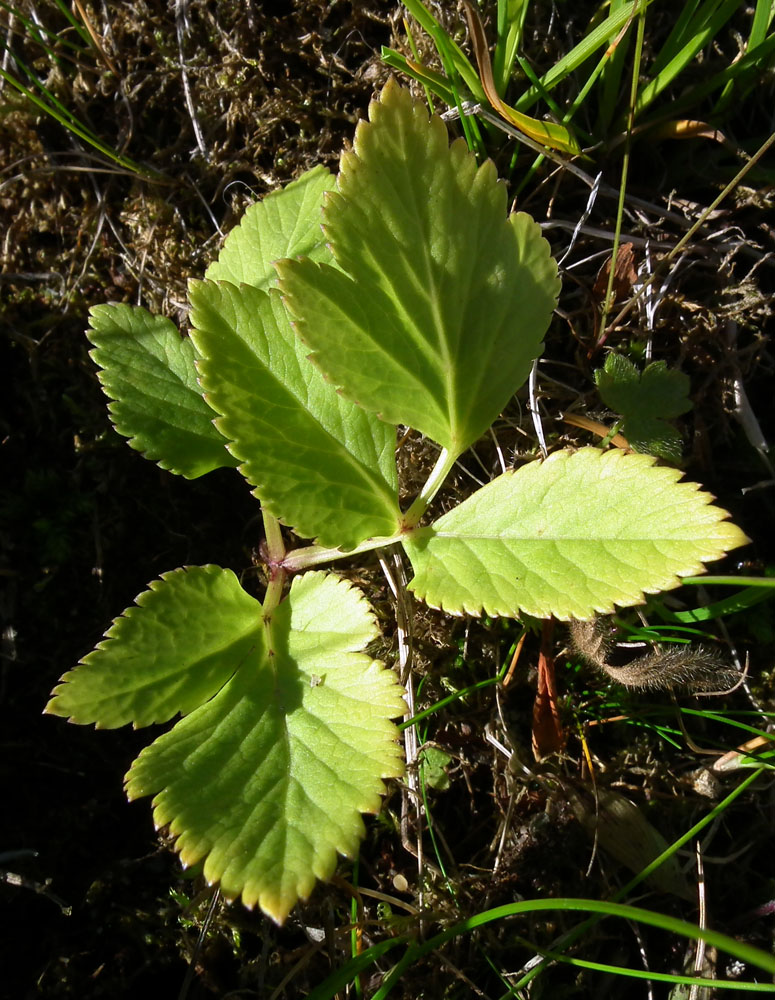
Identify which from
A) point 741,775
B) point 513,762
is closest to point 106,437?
point 513,762

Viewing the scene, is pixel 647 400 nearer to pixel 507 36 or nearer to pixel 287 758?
pixel 507 36

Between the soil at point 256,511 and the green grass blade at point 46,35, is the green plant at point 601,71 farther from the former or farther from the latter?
the green grass blade at point 46,35

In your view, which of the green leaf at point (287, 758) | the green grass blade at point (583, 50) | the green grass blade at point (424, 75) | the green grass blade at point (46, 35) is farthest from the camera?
the green grass blade at point (46, 35)

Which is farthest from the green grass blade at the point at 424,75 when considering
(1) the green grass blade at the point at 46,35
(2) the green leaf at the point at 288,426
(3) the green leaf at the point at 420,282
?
(1) the green grass blade at the point at 46,35

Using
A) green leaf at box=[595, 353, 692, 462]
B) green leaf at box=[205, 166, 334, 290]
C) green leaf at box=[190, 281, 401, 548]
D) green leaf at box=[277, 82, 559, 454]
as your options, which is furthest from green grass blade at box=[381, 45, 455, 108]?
green leaf at box=[595, 353, 692, 462]

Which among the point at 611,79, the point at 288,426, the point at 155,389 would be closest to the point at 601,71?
the point at 611,79

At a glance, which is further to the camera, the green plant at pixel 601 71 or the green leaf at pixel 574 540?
the green plant at pixel 601 71
